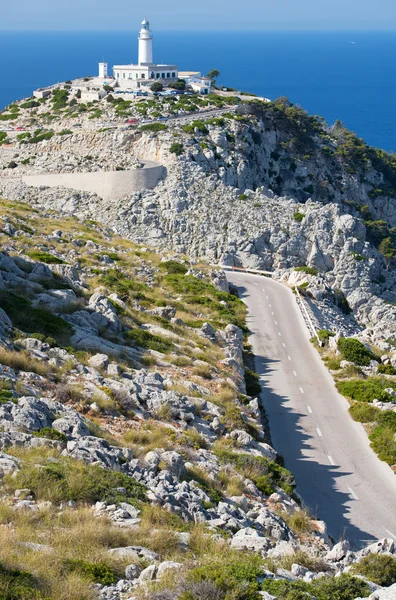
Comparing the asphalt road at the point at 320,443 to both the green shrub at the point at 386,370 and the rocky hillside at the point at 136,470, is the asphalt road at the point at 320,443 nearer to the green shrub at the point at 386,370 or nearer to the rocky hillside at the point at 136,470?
the rocky hillside at the point at 136,470

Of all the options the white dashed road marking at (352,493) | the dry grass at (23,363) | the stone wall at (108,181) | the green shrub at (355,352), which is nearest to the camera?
the dry grass at (23,363)

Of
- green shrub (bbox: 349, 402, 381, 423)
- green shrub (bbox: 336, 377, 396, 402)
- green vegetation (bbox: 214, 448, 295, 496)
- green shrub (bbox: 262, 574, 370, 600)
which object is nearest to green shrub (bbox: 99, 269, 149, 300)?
green shrub (bbox: 336, 377, 396, 402)

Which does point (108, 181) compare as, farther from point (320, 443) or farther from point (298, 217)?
point (320, 443)

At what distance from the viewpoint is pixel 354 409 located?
25.5m

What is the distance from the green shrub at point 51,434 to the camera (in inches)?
524

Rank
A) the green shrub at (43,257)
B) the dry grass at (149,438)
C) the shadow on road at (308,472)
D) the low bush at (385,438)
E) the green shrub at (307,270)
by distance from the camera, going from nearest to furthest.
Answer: the dry grass at (149,438) → the shadow on road at (308,472) → the low bush at (385,438) → the green shrub at (43,257) → the green shrub at (307,270)

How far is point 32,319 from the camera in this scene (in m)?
20.7

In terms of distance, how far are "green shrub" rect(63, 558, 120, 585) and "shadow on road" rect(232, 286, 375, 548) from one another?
6601mm

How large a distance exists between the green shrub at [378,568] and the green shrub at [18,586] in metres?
5.34

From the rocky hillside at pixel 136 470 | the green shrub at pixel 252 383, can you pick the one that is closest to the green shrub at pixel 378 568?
the rocky hillside at pixel 136 470

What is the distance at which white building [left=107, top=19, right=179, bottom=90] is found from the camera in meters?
83.4

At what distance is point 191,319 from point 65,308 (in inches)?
354

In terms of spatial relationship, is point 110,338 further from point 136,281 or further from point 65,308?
point 136,281

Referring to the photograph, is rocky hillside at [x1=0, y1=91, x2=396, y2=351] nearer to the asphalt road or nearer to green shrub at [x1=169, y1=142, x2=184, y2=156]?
green shrub at [x1=169, y1=142, x2=184, y2=156]
